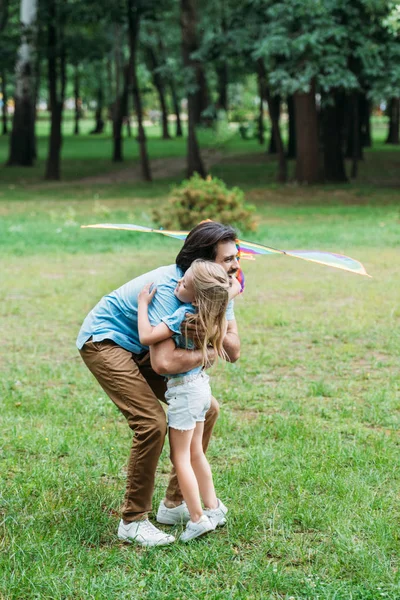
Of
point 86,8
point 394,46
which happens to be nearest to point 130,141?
point 86,8

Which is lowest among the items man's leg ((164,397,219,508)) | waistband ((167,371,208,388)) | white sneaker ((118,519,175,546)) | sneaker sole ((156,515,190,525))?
sneaker sole ((156,515,190,525))

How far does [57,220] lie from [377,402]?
43.6 feet

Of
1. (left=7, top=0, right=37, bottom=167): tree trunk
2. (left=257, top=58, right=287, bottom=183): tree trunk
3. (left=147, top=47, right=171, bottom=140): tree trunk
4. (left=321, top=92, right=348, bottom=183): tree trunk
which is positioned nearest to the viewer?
(left=257, top=58, right=287, bottom=183): tree trunk

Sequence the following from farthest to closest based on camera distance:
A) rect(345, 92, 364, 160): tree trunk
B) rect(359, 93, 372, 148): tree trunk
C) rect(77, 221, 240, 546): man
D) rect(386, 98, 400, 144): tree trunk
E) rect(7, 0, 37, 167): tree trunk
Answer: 1. rect(386, 98, 400, 144): tree trunk
2. rect(359, 93, 372, 148): tree trunk
3. rect(7, 0, 37, 167): tree trunk
4. rect(345, 92, 364, 160): tree trunk
5. rect(77, 221, 240, 546): man

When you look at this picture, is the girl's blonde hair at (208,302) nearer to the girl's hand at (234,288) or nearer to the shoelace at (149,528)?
the girl's hand at (234,288)

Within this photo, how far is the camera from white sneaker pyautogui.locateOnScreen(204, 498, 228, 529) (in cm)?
384

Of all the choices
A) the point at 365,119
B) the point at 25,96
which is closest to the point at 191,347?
the point at 25,96

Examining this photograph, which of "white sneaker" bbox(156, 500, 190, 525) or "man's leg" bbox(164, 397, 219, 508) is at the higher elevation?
"man's leg" bbox(164, 397, 219, 508)

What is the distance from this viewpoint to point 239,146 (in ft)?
136

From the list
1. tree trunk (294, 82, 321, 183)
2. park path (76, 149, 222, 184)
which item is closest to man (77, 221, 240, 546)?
tree trunk (294, 82, 321, 183)

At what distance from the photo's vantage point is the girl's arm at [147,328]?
3.59 m

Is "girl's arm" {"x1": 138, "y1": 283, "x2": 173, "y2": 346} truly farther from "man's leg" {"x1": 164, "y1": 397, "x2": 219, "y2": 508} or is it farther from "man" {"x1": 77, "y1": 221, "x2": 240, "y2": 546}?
"man's leg" {"x1": 164, "y1": 397, "x2": 219, "y2": 508}

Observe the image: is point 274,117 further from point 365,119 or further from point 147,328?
point 147,328

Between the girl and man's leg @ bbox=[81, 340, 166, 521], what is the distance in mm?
92
